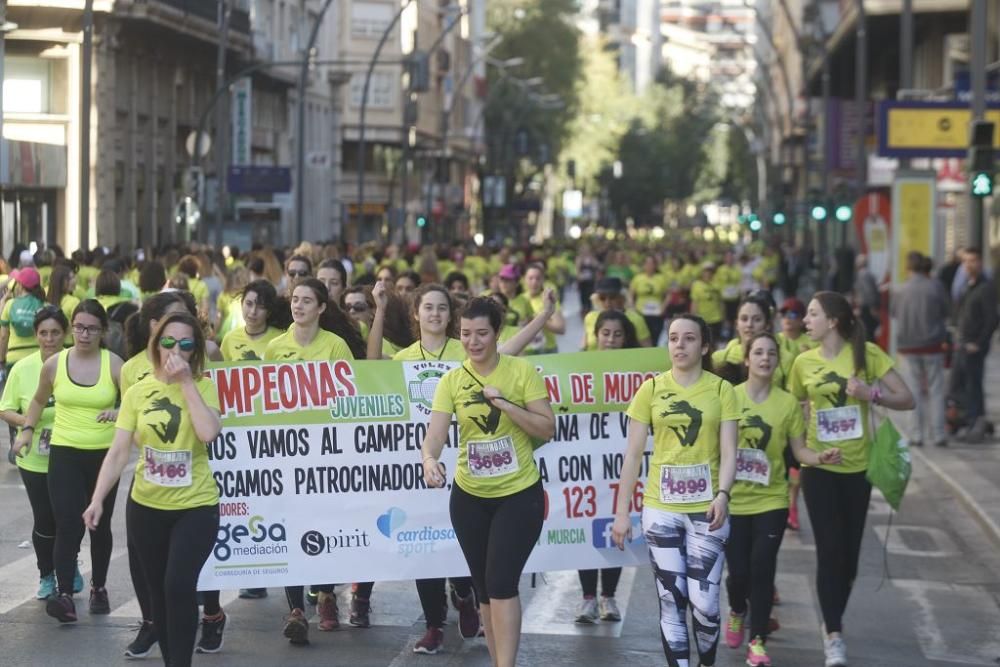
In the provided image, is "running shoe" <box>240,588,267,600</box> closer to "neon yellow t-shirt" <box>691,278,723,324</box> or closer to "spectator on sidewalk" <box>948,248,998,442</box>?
"spectator on sidewalk" <box>948,248,998,442</box>

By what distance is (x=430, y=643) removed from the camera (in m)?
9.92

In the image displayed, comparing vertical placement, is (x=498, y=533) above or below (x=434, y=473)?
below

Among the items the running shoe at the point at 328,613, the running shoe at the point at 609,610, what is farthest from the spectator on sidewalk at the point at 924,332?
the running shoe at the point at 328,613

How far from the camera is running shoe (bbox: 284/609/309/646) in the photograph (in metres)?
10.1

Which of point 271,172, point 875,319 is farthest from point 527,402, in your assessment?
point 271,172

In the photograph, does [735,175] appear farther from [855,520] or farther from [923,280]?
[855,520]

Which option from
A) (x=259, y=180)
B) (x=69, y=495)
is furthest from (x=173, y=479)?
(x=259, y=180)

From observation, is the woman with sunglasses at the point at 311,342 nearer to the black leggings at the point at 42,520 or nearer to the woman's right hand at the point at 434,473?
the black leggings at the point at 42,520

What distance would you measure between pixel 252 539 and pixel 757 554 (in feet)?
7.67

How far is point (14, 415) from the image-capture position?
10.9 m

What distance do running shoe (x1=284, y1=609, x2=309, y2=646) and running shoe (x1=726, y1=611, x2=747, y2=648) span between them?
6.43ft

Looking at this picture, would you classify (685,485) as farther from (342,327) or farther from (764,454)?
(342,327)

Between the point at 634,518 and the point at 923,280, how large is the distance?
1018cm

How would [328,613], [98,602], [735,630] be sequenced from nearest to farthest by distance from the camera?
[735,630] < [328,613] < [98,602]
